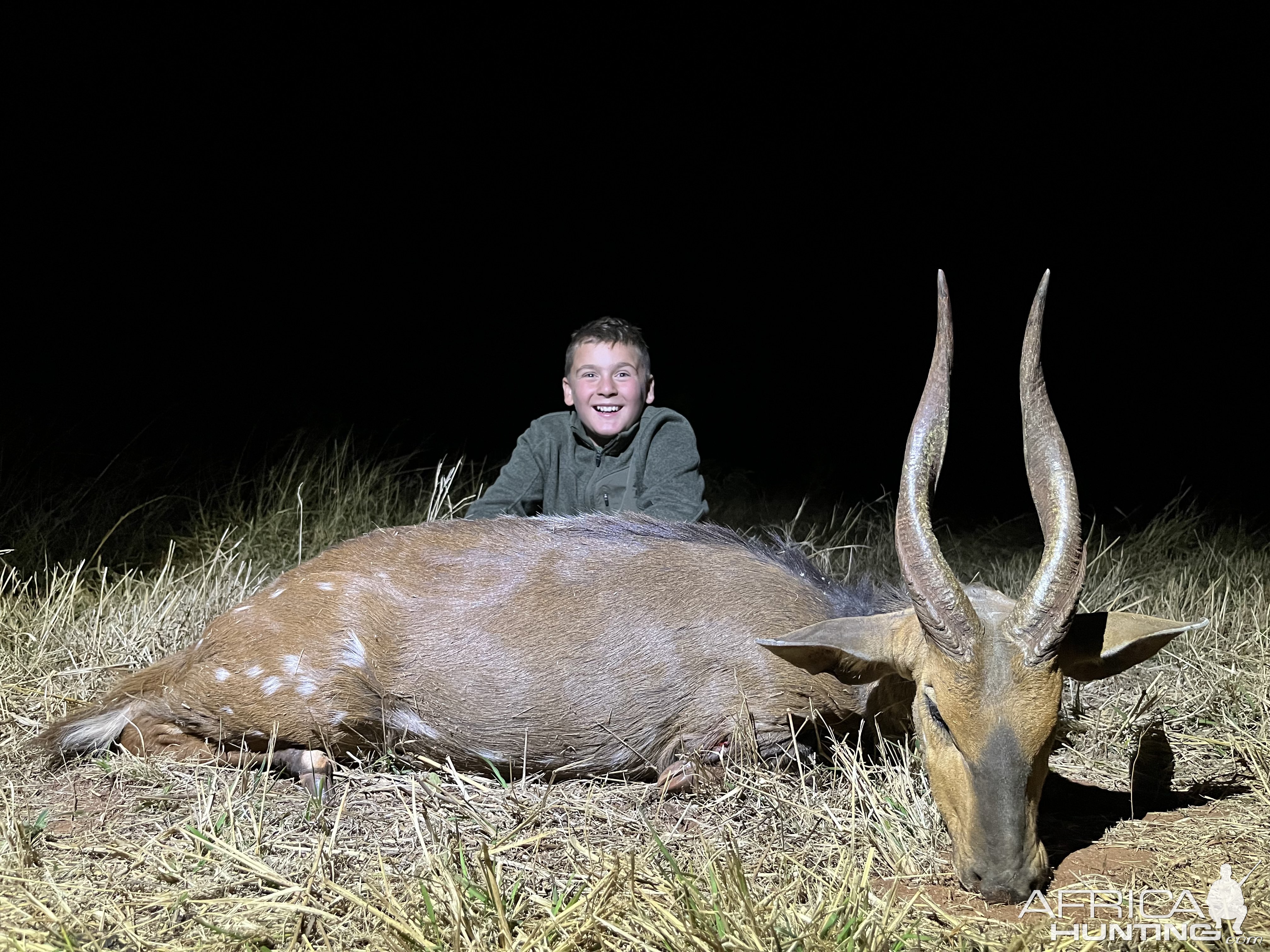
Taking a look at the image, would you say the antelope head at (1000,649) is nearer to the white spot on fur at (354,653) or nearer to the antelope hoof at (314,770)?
the white spot on fur at (354,653)

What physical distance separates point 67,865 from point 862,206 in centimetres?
845

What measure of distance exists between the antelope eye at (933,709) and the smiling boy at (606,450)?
5.56 ft

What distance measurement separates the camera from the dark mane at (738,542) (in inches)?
127

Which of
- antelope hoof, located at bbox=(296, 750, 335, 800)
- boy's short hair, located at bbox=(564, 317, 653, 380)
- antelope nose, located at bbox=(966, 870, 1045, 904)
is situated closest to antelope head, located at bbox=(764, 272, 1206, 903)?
antelope nose, located at bbox=(966, 870, 1045, 904)

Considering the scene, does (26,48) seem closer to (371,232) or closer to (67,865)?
(371,232)

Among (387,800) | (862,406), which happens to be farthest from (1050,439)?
(862,406)

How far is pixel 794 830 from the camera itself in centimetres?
284

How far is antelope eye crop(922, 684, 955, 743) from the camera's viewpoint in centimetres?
254

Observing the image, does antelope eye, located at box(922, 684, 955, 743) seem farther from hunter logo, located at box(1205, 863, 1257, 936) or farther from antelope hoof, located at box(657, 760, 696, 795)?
antelope hoof, located at box(657, 760, 696, 795)

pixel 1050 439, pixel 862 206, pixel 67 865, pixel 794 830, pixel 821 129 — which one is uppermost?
pixel 821 129

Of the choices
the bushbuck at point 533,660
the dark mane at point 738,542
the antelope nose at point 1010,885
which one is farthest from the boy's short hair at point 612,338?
the antelope nose at point 1010,885

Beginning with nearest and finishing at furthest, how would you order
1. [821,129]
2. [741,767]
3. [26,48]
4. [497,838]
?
[497,838]
[741,767]
[26,48]
[821,129]

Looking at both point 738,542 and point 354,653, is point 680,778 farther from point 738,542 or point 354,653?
point 354,653

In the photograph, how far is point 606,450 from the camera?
4.36 meters
